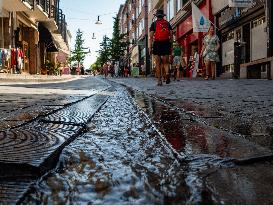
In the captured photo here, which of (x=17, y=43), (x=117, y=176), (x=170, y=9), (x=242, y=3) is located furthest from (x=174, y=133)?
(x=170, y=9)

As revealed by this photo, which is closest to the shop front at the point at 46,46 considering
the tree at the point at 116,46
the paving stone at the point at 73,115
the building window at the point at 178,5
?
the building window at the point at 178,5

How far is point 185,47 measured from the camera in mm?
26984

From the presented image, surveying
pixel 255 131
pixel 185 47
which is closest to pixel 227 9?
pixel 185 47

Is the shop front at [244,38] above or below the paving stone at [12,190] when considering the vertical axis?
above

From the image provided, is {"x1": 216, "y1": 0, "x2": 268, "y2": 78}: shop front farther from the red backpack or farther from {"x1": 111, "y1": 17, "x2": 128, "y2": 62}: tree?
{"x1": 111, "y1": 17, "x2": 128, "y2": 62}: tree

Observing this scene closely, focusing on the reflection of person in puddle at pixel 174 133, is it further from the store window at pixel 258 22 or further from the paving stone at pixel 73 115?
the store window at pixel 258 22

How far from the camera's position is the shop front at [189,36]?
883 inches

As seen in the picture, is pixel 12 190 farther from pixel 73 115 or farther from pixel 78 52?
pixel 78 52

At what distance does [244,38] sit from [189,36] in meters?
9.52

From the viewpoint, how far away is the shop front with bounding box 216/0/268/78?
573 inches

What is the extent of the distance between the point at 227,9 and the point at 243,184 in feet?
60.6

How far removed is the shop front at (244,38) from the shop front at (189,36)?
2.89m

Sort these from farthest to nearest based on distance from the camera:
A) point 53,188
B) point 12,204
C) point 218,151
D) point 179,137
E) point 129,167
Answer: point 179,137 < point 218,151 < point 129,167 < point 53,188 < point 12,204

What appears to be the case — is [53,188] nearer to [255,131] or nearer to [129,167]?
[129,167]
